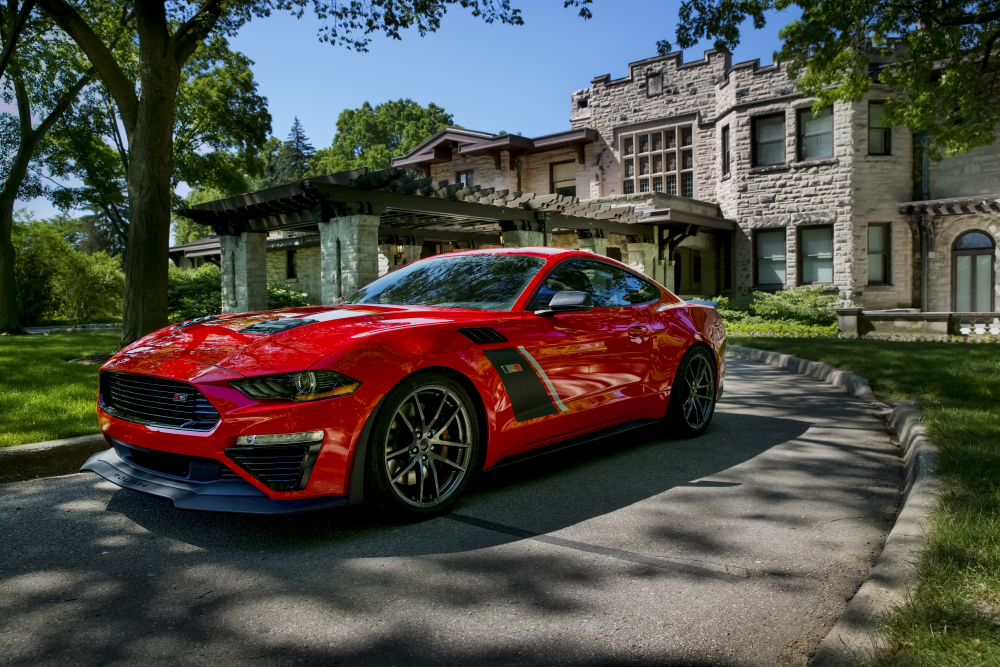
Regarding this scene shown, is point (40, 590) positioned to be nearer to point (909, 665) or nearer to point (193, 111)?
point (909, 665)

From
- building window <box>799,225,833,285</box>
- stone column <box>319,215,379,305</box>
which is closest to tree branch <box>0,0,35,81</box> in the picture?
stone column <box>319,215,379,305</box>

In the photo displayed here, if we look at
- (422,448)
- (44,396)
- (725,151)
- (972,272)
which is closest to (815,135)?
(725,151)

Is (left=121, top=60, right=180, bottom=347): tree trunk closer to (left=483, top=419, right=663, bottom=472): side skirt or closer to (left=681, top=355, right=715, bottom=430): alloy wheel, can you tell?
(left=483, top=419, right=663, bottom=472): side skirt

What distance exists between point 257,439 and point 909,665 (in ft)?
8.72

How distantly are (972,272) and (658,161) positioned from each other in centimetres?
1083

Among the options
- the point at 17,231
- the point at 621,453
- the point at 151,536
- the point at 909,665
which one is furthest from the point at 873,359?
the point at 17,231

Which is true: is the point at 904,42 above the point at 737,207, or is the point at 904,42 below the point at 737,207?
above

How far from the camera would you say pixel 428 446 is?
3.73 m

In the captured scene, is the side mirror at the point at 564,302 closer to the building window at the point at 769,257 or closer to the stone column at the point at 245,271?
the stone column at the point at 245,271

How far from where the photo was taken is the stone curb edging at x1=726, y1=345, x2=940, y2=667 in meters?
2.25

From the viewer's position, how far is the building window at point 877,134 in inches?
854

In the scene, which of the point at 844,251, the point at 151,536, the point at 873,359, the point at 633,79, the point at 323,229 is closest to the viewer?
the point at 151,536

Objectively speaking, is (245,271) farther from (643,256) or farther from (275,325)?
(275,325)

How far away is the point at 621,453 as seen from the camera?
17.6ft
